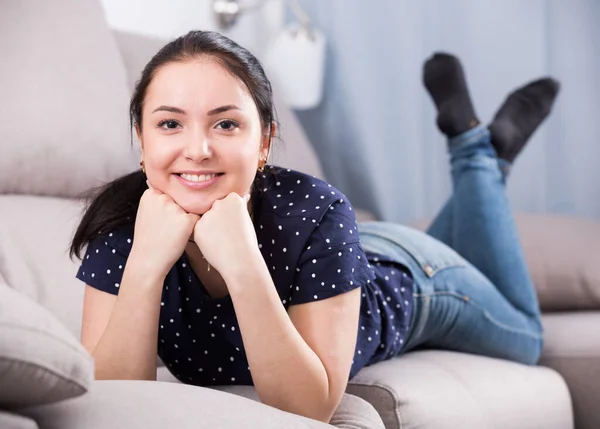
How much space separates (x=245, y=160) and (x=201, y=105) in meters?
0.09

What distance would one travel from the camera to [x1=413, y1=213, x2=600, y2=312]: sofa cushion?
197cm

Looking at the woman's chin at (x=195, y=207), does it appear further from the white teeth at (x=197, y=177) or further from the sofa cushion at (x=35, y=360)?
the sofa cushion at (x=35, y=360)

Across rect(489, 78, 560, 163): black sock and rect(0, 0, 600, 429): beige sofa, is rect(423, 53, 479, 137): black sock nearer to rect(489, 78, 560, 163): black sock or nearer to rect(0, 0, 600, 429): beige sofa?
rect(489, 78, 560, 163): black sock

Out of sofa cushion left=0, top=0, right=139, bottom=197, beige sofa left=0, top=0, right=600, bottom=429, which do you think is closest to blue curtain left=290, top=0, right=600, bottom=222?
beige sofa left=0, top=0, right=600, bottom=429

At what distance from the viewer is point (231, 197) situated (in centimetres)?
112

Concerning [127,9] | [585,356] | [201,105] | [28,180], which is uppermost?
[127,9]

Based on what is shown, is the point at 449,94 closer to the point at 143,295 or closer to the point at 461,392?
the point at 461,392

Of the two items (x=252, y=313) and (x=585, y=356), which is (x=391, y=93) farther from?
(x=252, y=313)

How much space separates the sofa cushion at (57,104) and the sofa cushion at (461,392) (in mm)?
683

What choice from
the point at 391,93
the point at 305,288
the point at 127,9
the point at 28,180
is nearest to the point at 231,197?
the point at 305,288

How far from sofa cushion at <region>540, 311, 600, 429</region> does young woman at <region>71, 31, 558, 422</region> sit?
1.44 feet

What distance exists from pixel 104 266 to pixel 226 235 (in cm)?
23

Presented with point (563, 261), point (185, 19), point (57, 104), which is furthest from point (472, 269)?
point (185, 19)

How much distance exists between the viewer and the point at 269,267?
122 centimetres
